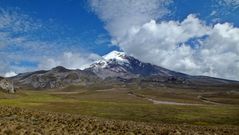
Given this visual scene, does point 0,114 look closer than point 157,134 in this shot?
No

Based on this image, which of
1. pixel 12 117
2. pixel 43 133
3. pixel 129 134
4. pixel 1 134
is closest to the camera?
pixel 1 134

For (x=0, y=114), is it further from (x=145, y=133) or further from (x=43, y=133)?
(x=145, y=133)

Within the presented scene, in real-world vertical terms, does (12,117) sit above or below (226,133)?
above

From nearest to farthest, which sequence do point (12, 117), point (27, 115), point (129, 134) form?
point (129, 134) → point (12, 117) → point (27, 115)

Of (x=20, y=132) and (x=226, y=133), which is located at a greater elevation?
(x=20, y=132)

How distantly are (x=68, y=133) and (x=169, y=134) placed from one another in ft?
33.0

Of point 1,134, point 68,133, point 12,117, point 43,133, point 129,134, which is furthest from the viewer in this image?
point 12,117

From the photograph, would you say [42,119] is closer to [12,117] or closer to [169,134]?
[12,117]

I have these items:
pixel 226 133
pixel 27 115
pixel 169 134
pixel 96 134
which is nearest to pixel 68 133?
pixel 96 134

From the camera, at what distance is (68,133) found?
29.1 meters

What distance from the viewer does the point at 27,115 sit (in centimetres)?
4128

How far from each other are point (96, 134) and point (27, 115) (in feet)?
47.5

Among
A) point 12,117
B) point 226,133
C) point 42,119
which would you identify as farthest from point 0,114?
point 226,133

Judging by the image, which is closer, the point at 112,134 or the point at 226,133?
the point at 112,134
